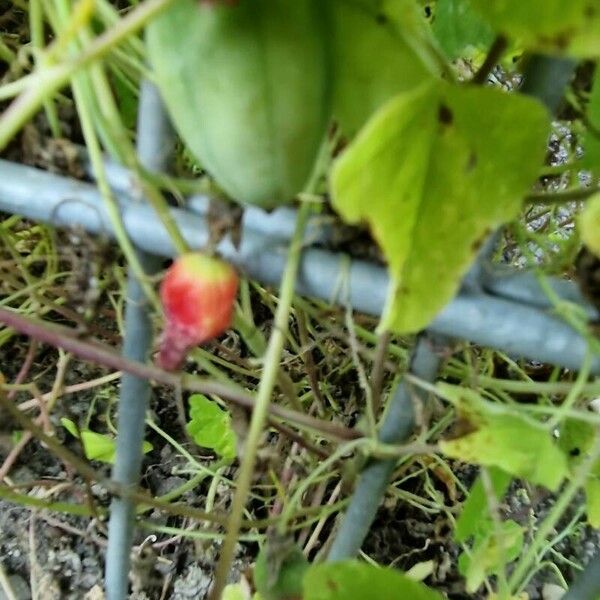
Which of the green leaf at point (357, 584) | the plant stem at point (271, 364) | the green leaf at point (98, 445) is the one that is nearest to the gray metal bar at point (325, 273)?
the plant stem at point (271, 364)

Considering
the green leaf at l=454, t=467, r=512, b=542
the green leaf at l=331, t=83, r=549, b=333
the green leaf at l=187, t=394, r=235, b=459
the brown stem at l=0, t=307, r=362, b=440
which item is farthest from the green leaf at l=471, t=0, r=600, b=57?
the green leaf at l=187, t=394, r=235, b=459

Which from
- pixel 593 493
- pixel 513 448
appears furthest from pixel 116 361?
pixel 593 493

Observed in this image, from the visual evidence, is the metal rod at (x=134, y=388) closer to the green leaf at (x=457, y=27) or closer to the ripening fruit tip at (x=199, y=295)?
the ripening fruit tip at (x=199, y=295)

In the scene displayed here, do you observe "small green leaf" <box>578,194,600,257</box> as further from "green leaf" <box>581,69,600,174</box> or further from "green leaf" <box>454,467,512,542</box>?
"green leaf" <box>454,467,512,542</box>

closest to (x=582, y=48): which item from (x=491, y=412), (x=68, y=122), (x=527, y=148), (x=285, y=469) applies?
(x=527, y=148)

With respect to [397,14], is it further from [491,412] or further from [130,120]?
→ [130,120]

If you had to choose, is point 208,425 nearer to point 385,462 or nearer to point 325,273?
point 385,462
